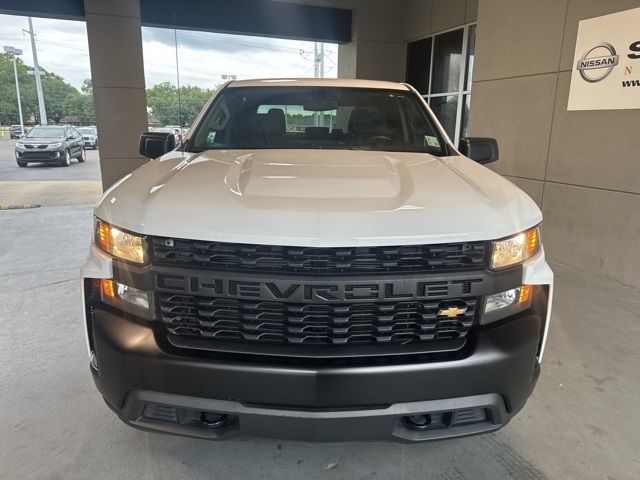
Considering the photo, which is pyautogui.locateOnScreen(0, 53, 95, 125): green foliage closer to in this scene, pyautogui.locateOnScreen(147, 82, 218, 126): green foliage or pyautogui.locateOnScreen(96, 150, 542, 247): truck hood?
pyautogui.locateOnScreen(147, 82, 218, 126): green foliage

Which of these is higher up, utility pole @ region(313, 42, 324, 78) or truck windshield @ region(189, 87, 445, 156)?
utility pole @ region(313, 42, 324, 78)

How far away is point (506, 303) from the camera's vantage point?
1739 mm

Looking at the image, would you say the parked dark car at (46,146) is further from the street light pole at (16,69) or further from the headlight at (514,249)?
the headlight at (514,249)

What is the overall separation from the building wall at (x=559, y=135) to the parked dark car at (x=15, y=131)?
61.0 ft

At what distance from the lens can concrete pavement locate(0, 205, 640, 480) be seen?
2043 millimetres

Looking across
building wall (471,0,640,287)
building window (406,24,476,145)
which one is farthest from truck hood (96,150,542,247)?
building window (406,24,476,145)

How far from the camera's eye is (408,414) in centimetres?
159

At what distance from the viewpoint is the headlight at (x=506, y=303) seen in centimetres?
170

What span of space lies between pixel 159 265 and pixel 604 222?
4.69m

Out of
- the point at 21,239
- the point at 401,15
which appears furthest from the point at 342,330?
the point at 401,15

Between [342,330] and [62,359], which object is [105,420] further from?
[342,330]

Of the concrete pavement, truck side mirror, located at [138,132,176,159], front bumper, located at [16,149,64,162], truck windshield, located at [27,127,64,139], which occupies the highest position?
truck side mirror, located at [138,132,176,159]

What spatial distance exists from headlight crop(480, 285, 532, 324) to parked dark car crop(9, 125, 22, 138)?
69.3 feet

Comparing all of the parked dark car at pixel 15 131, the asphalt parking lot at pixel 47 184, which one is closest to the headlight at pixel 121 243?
the asphalt parking lot at pixel 47 184
